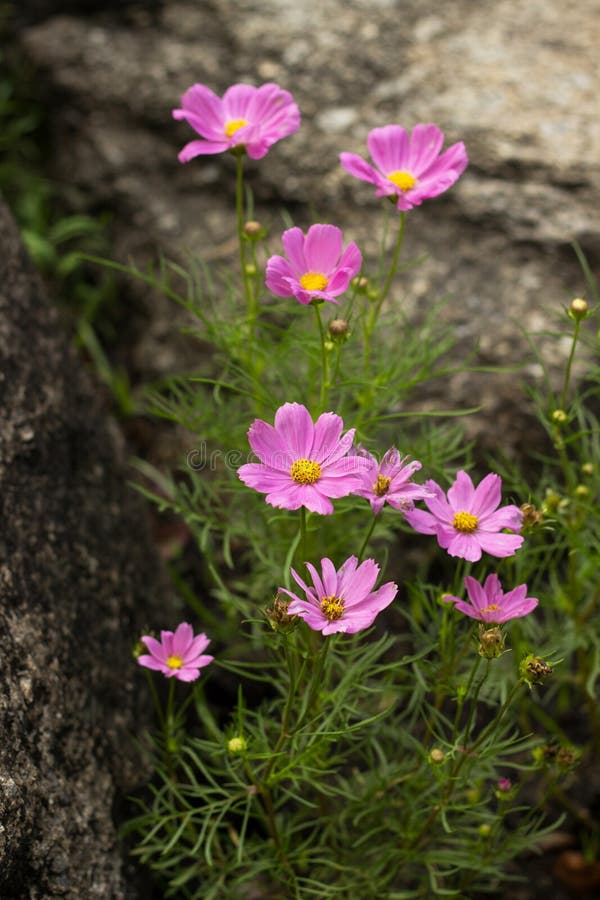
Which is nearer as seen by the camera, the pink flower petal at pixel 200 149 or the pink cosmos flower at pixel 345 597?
the pink cosmos flower at pixel 345 597

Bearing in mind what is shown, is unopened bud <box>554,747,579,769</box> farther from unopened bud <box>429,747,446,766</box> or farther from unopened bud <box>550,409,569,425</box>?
unopened bud <box>550,409,569,425</box>

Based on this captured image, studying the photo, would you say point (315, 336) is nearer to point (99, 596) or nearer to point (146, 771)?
point (99, 596)

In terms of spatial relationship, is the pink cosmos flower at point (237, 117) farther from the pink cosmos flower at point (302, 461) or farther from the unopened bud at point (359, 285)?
the pink cosmos flower at point (302, 461)

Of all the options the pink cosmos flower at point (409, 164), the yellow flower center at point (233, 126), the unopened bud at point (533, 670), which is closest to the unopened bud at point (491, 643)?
the unopened bud at point (533, 670)

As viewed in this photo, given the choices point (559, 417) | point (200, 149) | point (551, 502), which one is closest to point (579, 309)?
point (559, 417)

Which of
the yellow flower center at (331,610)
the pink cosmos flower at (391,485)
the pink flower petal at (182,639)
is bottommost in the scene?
the pink flower petal at (182,639)

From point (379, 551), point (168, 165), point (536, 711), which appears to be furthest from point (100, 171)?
point (536, 711)

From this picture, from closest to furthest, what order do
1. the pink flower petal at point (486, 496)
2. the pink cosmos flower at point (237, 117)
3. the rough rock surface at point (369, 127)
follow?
the pink flower petal at point (486, 496) → the pink cosmos flower at point (237, 117) → the rough rock surface at point (369, 127)
